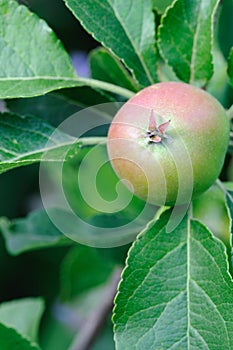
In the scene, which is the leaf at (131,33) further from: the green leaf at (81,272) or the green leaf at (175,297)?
the green leaf at (81,272)

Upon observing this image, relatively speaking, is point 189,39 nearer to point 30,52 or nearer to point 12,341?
point 30,52

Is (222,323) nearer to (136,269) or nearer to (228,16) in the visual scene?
(136,269)

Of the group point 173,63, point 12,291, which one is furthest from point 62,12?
point 173,63

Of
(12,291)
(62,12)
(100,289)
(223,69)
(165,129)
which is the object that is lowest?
(12,291)

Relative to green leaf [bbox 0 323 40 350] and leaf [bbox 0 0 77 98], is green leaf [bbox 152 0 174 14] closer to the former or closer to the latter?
leaf [bbox 0 0 77 98]

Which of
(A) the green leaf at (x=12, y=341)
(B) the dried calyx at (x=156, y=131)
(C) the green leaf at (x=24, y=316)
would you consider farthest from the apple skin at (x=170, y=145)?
(C) the green leaf at (x=24, y=316)

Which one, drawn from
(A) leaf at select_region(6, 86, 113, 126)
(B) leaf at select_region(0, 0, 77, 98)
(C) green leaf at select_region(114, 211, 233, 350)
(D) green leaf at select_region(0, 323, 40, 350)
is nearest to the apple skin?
(C) green leaf at select_region(114, 211, 233, 350)

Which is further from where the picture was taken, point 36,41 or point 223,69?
point 223,69
